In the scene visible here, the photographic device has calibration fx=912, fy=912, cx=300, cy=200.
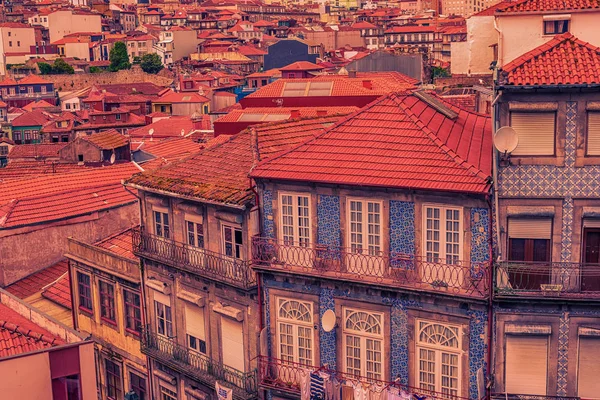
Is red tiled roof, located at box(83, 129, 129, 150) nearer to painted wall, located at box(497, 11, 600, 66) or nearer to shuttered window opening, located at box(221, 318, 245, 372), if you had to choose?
shuttered window opening, located at box(221, 318, 245, 372)

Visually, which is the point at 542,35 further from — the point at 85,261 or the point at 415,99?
the point at 85,261

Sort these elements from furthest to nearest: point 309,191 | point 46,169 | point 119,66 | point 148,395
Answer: point 119,66, point 46,169, point 148,395, point 309,191

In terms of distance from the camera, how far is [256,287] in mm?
25750

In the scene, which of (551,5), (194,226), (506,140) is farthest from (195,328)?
(551,5)

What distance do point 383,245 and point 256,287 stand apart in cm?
430

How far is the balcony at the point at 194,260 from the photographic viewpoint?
26.0m

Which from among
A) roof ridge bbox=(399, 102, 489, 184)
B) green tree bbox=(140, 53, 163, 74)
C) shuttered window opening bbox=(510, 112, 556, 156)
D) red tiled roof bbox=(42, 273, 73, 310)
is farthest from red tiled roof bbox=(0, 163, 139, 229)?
green tree bbox=(140, 53, 163, 74)

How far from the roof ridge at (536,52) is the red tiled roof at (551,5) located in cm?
127

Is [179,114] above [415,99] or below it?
below

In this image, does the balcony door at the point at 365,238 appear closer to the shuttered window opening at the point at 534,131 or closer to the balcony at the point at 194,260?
the balcony at the point at 194,260

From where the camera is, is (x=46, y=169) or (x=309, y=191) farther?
(x=46, y=169)

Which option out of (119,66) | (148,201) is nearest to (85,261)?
(148,201)

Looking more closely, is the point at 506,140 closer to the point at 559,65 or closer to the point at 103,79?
the point at 559,65

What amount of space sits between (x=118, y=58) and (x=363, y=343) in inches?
5434
